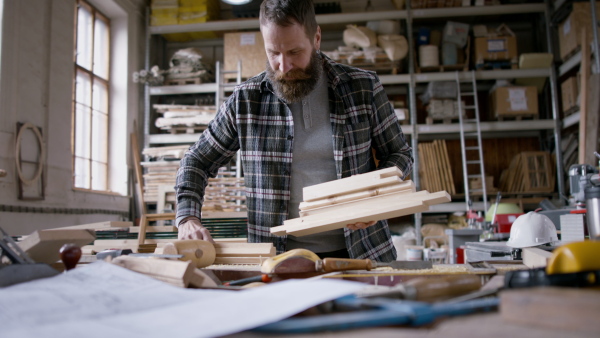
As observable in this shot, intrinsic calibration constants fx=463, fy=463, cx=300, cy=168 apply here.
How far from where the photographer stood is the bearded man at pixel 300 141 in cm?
216

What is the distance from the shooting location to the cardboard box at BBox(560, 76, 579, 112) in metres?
6.84

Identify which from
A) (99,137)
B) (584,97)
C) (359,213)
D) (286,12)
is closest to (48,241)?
(359,213)

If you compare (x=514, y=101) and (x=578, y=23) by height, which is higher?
(x=578, y=23)

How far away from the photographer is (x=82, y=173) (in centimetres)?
686

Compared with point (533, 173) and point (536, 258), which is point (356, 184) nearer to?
point (536, 258)

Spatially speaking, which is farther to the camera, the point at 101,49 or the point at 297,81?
the point at 101,49

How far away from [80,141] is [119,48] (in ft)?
5.89

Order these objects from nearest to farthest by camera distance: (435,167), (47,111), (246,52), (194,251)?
1. (194,251)
2. (47,111)
3. (435,167)
4. (246,52)

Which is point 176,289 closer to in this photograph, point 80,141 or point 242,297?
point 242,297

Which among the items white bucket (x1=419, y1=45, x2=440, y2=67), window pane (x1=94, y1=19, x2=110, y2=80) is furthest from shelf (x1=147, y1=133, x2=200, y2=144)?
white bucket (x1=419, y1=45, x2=440, y2=67)

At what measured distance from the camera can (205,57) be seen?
28.1 ft

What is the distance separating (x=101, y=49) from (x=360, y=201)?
7.07 meters

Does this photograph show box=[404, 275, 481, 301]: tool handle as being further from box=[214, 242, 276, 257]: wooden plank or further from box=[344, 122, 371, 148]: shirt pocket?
box=[344, 122, 371, 148]: shirt pocket

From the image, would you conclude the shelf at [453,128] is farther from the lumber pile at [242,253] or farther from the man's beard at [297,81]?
the lumber pile at [242,253]
